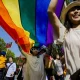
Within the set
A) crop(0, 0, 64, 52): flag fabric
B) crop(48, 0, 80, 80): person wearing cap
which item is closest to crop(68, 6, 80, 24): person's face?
crop(48, 0, 80, 80): person wearing cap

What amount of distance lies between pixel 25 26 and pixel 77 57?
17.7 ft

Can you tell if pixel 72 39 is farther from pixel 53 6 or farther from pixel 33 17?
pixel 33 17

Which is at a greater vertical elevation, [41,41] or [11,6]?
[11,6]

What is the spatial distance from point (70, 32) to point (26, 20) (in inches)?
206

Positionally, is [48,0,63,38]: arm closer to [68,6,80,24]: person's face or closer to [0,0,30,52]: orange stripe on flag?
[68,6,80,24]: person's face

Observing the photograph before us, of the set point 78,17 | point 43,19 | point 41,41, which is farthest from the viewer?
point 43,19

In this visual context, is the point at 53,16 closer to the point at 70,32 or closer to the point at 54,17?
the point at 54,17

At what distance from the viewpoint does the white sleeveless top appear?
3.38 m

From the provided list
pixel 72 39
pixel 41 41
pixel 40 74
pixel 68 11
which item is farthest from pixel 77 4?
pixel 40 74

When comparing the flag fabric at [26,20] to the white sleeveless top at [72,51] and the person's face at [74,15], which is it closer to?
the person's face at [74,15]

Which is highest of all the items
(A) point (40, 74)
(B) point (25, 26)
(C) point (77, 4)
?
(B) point (25, 26)

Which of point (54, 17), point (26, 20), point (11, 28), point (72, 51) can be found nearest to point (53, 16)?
point (54, 17)

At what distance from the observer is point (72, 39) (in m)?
3.46

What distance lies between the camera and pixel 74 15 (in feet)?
12.1
